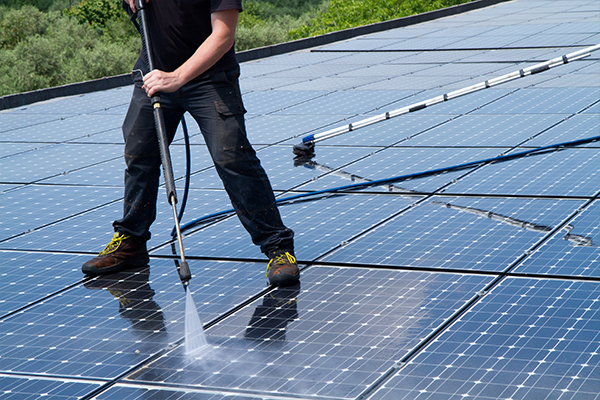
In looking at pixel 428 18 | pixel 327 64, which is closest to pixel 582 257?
pixel 327 64

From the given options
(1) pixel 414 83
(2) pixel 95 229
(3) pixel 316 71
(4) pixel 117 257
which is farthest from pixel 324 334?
(3) pixel 316 71

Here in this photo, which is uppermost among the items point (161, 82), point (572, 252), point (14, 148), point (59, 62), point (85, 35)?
point (85, 35)

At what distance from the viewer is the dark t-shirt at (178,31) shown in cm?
509

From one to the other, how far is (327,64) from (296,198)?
31.8ft

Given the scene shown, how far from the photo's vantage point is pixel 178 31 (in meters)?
5.15

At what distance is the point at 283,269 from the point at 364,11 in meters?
38.1

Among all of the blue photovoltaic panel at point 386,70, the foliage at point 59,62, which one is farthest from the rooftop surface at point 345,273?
the foliage at point 59,62

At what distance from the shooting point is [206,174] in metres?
8.37

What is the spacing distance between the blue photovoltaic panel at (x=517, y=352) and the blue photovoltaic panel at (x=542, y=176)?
80.6 inches

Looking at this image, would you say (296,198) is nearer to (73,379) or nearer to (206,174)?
(206,174)

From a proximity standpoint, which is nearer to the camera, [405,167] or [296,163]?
[405,167]

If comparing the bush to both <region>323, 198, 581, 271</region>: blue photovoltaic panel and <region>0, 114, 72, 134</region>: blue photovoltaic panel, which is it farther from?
<region>323, 198, 581, 271</region>: blue photovoltaic panel

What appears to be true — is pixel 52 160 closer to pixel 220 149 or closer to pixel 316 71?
pixel 220 149

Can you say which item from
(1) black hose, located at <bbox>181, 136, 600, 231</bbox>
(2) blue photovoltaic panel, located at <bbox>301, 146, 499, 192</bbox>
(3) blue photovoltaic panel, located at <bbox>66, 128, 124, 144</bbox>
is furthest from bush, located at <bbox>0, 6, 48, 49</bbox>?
(1) black hose, located at <bbox>181, 136, 600, 231</bbox>
